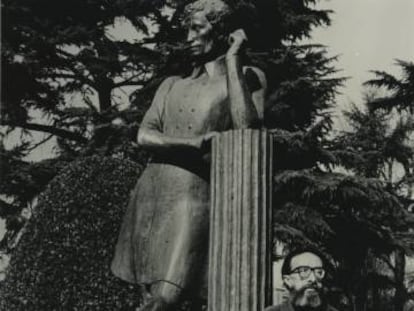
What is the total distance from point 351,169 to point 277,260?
2.87m

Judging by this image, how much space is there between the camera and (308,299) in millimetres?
3598

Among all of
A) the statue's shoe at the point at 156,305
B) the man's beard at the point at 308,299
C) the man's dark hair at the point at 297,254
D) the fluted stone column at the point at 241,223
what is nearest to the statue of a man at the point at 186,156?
the statue's shoe at the point at 156,305

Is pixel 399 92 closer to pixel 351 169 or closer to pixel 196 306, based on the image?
pixel 351 169

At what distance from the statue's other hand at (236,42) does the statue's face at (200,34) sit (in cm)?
12

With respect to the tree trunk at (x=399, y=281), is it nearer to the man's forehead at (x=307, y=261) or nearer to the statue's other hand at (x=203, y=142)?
the statue's other hand at (x=203, y=142)

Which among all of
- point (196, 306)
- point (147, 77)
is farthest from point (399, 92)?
point (196, 306)

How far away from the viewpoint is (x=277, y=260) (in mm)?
17672

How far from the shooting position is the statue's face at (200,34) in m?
4.80

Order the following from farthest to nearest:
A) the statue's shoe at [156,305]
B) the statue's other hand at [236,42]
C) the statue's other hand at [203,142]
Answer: the statue's other hand at [236,42] → the statue's other hand at [203,142] → the statue's shoe at [156,305]

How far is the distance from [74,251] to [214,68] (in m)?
7.98

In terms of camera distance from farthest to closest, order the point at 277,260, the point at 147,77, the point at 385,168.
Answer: the point at 385,168 < the point at 147,77 < the point at 277,260

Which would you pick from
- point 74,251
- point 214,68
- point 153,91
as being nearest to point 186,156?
point 214,68

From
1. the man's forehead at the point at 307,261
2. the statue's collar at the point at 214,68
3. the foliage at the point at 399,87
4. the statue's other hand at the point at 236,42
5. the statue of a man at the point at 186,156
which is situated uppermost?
the foliage at the point at 399,87

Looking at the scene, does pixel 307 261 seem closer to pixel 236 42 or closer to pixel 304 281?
pixel 304 281
